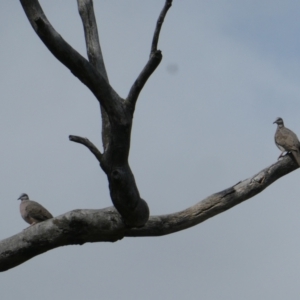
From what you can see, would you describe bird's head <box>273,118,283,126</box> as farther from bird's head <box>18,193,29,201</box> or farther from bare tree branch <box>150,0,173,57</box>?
bare tree branch <box>150,0,173,57</box>

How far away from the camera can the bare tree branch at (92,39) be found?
26.2ft

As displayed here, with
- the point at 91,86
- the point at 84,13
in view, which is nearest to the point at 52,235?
the point at 91,86

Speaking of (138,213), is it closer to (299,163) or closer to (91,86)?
(91,86)

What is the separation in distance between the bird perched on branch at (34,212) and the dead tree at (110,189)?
4.59 m

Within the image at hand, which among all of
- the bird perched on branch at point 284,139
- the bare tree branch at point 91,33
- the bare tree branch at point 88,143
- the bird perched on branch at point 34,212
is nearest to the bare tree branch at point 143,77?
the bare tree branch at point 88,143

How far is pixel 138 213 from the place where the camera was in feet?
25.0

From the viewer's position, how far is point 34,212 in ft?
42.7

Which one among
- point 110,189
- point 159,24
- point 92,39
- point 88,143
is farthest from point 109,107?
point 92,39

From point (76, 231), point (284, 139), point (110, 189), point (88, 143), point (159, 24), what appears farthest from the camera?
point (284, 139)

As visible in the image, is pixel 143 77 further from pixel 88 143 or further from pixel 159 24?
pixel 88 143

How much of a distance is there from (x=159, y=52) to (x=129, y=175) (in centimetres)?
106

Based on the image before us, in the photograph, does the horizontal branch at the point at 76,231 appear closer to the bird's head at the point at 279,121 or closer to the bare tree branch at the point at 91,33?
the bare tree branch at the point at 91,33

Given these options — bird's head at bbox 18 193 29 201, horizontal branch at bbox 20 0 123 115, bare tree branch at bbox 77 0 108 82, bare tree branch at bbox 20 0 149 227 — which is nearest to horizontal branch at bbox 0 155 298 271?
bare tree branch at bbox 20 0 149 227

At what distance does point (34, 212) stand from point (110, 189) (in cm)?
597
